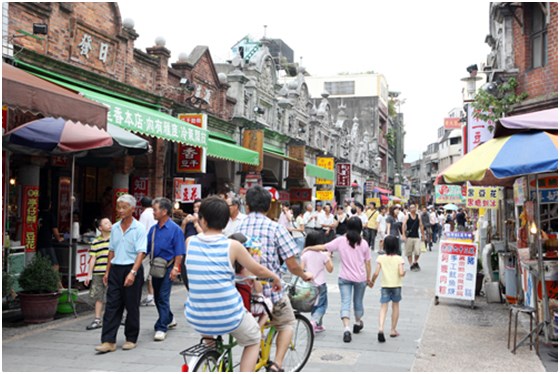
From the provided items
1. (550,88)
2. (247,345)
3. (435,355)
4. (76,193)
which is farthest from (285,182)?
(247,345)

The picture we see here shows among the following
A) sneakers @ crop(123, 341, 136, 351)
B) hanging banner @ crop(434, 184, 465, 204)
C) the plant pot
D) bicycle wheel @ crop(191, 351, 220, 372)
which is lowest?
sneakers @ crop(123, 341, 136, 351)

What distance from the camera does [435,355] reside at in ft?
22.1

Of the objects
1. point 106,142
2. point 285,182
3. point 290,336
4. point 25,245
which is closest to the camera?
point 290,336

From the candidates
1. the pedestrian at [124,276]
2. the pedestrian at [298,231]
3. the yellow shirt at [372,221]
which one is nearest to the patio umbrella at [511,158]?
the pedestrian at [124,276]

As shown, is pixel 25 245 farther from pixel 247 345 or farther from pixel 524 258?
pixel 524 258

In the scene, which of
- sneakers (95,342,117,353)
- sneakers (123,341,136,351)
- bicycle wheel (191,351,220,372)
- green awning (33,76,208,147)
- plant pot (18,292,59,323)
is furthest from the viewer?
green awning (33,76,208,147)

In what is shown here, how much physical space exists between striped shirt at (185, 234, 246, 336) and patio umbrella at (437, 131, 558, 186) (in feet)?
11.6

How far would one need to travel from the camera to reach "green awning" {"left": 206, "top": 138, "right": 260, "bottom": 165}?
14625 mm

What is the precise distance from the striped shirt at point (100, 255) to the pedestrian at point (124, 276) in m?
1.11

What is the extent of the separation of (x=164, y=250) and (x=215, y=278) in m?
3.54

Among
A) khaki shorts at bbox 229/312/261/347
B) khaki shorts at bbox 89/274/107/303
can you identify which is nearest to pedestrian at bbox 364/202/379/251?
khaki shorts at bbox 89/274/107/303

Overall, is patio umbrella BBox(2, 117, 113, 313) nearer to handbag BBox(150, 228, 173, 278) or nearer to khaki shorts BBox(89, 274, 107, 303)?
khaki shorts BBox(89, 274, 107, 303)

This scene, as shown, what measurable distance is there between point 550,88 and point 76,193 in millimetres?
11704

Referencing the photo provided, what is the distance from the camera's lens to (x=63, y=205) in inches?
543
